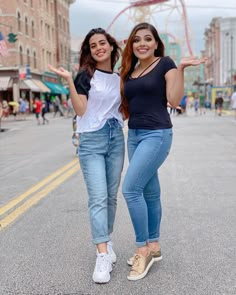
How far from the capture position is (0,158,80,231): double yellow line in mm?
5480

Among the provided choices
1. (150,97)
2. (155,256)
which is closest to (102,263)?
(155,256)

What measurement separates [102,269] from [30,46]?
4306 cm

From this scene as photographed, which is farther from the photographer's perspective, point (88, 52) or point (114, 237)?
point (114, 237)

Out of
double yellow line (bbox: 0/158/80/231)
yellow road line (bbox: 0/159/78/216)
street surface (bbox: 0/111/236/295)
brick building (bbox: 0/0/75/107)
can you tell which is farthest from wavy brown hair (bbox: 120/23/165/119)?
brick building (bbox: 0/0/75/107)

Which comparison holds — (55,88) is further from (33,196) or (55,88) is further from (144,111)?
(144,111)

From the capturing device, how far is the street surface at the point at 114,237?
336cm

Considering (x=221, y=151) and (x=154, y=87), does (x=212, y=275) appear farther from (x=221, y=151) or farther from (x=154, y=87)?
(x=221, y=151)

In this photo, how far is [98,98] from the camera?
3.50 metres

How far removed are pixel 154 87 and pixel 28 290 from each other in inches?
66.6

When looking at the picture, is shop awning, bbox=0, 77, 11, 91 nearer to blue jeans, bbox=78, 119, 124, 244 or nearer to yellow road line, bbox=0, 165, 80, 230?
yellow road line, bbox=0, 165, 80, 230

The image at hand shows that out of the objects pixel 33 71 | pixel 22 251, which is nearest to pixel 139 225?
pixel 22 251

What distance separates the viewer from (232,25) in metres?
78.9

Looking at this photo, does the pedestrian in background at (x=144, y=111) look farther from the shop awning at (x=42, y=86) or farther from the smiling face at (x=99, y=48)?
the shop awning at (x=42, y=86)

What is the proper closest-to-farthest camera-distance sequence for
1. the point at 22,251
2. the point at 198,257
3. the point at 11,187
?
the point at 198,257 < the point at 22,251 < the point at 11,187
